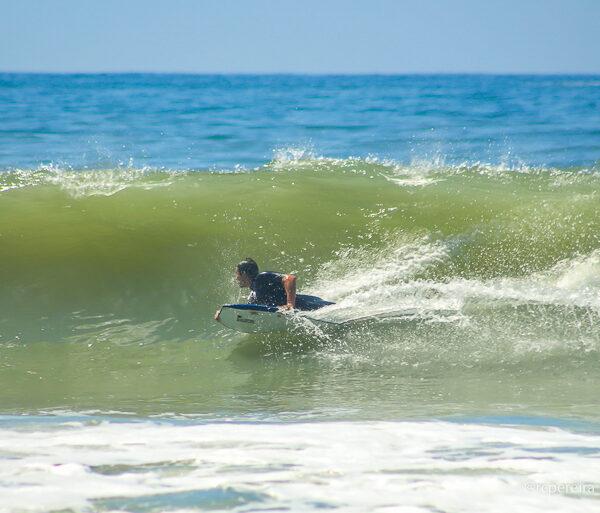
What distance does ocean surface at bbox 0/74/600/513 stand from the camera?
127 inches

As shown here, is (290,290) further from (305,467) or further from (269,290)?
(305,467)

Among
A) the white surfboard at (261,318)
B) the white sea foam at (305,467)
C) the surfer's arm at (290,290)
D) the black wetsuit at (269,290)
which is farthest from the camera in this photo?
the black wetsuit at (269,290)

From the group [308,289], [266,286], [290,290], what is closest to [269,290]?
[266,286]

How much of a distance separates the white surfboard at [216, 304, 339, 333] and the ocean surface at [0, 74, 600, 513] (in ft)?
0.47

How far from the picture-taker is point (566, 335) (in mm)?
6543

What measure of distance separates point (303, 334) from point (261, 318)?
19.8 inches

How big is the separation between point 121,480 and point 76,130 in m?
18.3

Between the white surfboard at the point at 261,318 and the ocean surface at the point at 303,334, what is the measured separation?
14 centimetres

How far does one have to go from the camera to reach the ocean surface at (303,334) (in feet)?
10.6

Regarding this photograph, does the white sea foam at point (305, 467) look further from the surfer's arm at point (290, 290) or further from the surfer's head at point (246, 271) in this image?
the surfer's head at point (246, 271)

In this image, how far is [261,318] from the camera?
649 cm

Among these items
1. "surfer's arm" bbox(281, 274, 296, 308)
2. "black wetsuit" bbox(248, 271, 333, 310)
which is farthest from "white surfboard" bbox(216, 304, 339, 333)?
"black wetsuit" bbox(248, 271, 333, 310)

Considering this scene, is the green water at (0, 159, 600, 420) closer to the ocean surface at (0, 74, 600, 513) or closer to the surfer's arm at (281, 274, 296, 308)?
the ocean surface at (0, 74, 600, 513)

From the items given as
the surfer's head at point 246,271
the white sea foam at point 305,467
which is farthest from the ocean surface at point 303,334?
the surfer's head at point 246,271
